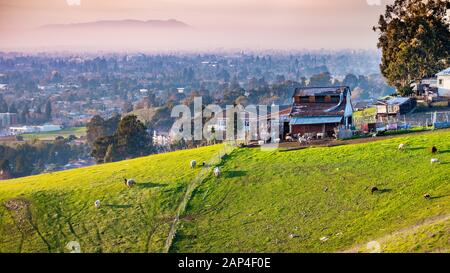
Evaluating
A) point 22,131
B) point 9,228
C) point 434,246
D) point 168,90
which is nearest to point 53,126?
point 22,131

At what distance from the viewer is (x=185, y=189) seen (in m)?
34.7

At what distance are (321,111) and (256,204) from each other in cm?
1424

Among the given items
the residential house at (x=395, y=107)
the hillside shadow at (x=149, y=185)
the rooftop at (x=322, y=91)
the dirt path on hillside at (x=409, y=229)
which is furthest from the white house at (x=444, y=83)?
the dirt path on hillside at (x=409, y=229)

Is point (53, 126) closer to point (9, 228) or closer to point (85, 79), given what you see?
point (85, 79)

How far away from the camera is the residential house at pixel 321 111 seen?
43094 millimetres

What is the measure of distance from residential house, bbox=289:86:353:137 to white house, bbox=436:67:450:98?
1139 centimetres

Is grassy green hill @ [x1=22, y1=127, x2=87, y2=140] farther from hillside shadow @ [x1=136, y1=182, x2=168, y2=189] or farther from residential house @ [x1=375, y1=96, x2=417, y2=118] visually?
hillside shadow @ [x1=136, y1=182, x2=168, y2=189]

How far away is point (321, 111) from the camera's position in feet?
147

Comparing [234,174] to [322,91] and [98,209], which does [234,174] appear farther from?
[322,91]

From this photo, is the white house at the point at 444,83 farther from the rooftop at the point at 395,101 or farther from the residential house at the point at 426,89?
the rooftop at the point at 395,101

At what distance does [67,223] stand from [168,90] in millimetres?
148656

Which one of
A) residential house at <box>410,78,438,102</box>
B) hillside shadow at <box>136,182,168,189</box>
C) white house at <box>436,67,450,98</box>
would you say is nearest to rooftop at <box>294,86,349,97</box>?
residential house at <box>410,78,438,102</box>

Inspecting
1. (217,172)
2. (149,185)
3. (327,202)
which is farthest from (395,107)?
(149,185)

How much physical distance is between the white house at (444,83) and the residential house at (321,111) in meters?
11.4
